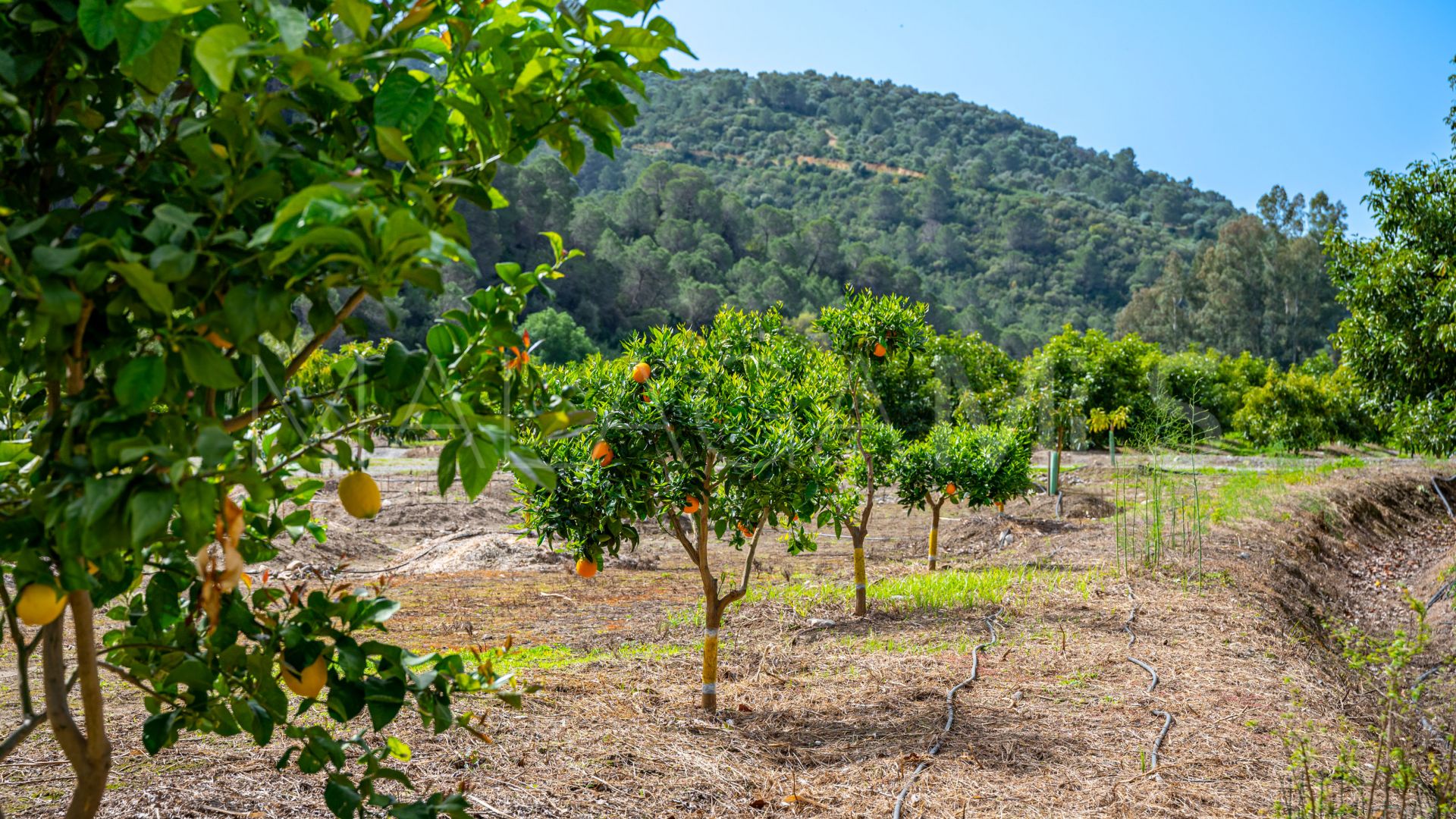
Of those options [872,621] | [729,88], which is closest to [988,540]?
[872,621]

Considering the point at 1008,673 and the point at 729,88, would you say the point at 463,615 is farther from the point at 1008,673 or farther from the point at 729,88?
the point at 729,88

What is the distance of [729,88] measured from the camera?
112 meters

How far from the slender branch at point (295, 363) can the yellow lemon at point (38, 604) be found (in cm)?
29

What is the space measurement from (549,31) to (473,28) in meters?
0.11

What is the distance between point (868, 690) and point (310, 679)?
3.99 m

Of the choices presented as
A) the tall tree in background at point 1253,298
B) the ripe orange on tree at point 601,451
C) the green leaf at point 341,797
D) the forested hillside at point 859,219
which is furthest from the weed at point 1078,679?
the tall tree in background at point 1253,298

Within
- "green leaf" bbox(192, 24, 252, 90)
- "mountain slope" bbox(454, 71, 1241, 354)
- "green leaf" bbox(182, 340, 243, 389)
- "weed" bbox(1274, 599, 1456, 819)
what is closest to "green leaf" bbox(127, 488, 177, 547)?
"green leaf" bbox(182, 340, 243, 389)

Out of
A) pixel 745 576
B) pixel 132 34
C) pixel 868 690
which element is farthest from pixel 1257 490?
pixel 132 34

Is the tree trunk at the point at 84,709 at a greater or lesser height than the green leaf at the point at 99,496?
lesser

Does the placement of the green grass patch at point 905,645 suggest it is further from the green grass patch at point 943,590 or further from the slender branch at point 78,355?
the slender branch at point 78,355

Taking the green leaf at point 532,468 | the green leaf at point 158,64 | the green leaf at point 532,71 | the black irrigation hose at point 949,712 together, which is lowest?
the black irrigation hose at point 949,712

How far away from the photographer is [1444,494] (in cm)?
1404

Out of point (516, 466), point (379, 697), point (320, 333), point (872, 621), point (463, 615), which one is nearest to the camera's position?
point (516, 466)

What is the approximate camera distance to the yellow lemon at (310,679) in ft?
4.50
